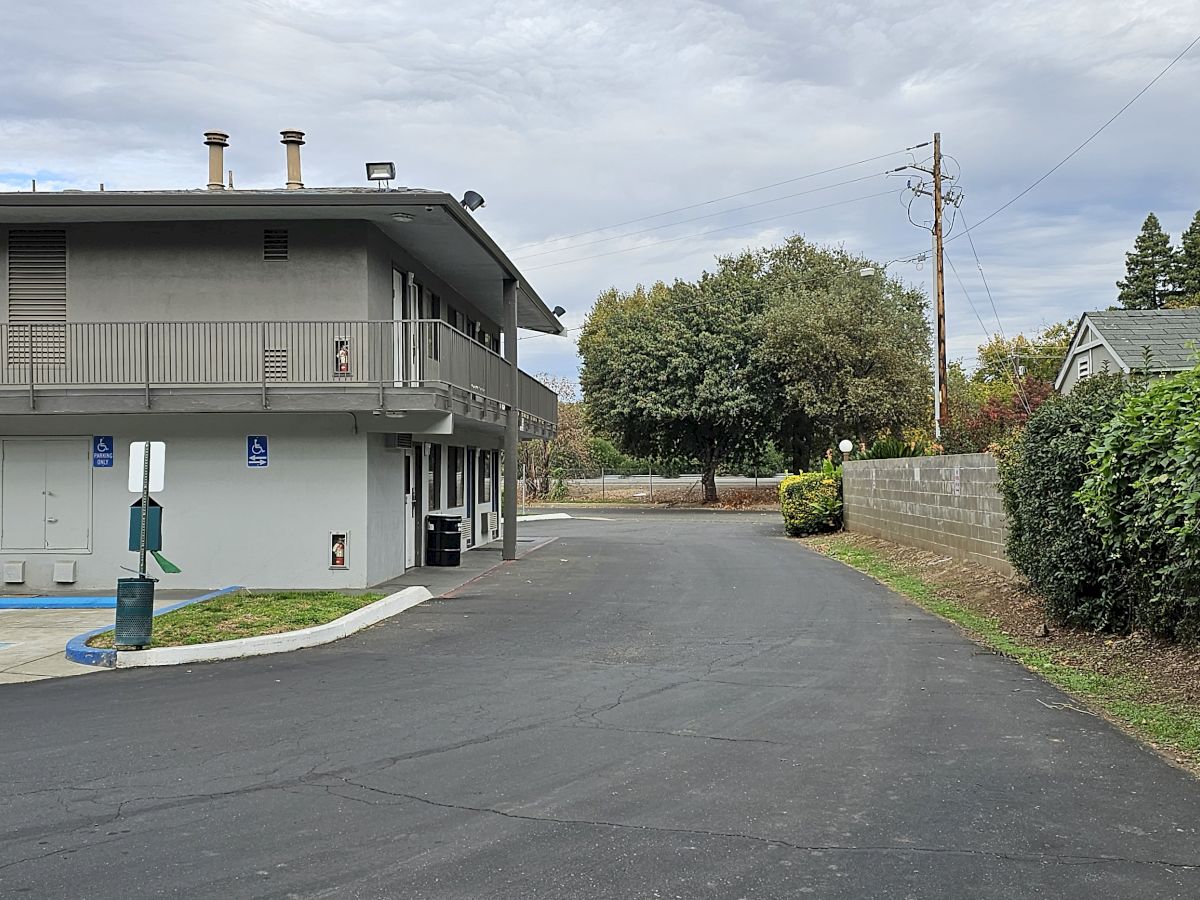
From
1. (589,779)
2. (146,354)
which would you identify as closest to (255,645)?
(589,779)

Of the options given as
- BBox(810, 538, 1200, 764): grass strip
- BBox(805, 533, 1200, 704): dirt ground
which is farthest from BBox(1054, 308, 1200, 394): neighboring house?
BBox(810, 538, 1200, 764): grass strip

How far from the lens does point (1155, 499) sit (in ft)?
29.1

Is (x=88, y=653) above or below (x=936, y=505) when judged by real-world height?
below

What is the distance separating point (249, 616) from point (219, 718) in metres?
5.16

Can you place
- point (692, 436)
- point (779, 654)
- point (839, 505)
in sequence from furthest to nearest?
point (692, 436) < point (839, 505) < point (779, 654)

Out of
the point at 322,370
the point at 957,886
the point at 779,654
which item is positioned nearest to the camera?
the point at 957,886

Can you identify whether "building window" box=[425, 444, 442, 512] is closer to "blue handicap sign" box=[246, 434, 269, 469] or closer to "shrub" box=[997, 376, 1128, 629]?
"blue handicap sign" box=[246, 434, 269, 469]

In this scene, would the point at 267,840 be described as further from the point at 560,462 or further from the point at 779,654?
the point at 560,462

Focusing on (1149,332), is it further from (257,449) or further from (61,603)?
(61,603)

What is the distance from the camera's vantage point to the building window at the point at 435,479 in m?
22.2

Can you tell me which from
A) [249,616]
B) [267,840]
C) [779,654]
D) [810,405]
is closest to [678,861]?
[267,840]

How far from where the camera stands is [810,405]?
1745 inches

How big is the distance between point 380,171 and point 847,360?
30464mm

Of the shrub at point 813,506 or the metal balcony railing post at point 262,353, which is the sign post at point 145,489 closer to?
the metal balcony railing post at point 262,353
